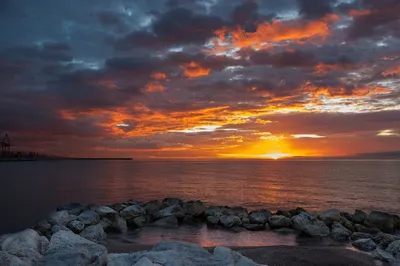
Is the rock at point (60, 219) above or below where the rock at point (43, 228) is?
above

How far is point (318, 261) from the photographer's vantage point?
16.1m

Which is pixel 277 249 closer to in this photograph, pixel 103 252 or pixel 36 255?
pixel 103 252

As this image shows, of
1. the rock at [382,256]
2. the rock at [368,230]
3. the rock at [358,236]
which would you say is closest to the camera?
the rock at [382,256]

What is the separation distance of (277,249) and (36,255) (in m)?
11.5

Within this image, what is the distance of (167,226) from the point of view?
26.5 m

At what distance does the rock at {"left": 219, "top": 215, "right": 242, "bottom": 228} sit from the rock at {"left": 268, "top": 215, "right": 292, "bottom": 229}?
7.56ft

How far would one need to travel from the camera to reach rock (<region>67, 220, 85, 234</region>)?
74.5ft

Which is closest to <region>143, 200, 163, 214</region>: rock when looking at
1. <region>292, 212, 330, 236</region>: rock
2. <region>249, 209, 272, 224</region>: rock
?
<region>249, 209, 272, 224</region>: rock

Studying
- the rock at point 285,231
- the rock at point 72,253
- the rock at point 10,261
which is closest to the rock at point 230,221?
the rock at point 285,231

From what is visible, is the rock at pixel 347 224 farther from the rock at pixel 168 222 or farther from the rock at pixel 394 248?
the rock at pixel 168 222

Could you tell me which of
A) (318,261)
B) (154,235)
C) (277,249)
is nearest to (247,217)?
(154,235)

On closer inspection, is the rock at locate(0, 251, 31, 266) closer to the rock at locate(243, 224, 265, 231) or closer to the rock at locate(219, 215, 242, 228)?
the rock at locate(219, 215, 242, 228)

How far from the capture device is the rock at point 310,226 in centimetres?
2348

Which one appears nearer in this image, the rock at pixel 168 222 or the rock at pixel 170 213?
the rock at pixel 168 222
